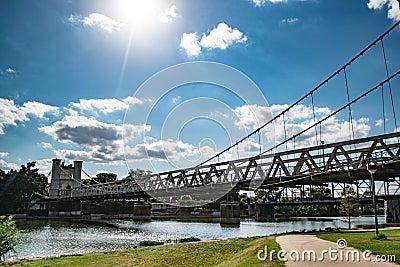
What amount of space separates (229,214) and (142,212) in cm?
3618

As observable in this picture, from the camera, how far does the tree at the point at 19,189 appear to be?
104 m

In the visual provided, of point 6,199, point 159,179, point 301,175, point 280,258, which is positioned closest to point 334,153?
point 301,175

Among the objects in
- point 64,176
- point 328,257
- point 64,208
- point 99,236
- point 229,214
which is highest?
point 64,176

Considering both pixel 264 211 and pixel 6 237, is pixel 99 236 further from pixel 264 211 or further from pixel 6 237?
pixel 264 211

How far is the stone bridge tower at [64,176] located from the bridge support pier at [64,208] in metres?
23.3

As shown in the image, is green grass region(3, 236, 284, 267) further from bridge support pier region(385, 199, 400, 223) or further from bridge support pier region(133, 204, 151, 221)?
bridge support pier region(133, 204, 151, 221)

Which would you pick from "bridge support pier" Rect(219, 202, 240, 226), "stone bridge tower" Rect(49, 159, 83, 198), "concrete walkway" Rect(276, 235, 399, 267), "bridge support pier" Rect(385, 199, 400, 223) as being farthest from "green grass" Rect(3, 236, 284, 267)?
"stone bridge tower" Rect(49, 159, 83, 198)

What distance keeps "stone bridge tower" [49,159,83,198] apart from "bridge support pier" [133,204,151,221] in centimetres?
5433

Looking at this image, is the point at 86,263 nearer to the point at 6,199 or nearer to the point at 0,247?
the point at 0,247

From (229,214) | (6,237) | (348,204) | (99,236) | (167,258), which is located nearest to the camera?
(6,237)

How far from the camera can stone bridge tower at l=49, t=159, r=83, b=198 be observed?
138875mm

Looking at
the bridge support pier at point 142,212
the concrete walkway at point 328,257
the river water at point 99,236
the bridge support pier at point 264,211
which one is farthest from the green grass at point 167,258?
the bridge support pier at point 264,211

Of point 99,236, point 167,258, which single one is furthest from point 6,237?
point 99,236

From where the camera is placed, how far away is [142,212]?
95250 mm
